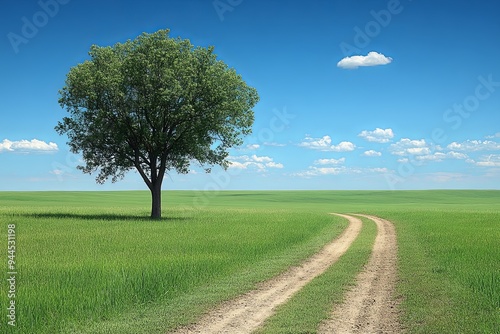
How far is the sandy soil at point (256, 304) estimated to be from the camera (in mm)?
11320

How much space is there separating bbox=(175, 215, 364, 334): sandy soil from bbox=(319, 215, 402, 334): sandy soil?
1.62 meters

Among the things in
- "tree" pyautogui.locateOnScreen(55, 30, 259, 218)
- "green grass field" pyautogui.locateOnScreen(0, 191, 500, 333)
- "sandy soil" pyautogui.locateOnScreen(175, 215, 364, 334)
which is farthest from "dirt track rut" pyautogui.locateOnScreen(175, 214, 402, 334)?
"tree" pyautogui.locateOnScreen(55, 30, 259, 218)

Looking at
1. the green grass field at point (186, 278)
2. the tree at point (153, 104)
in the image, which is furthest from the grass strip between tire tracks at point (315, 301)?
the tree at point (153, 104)

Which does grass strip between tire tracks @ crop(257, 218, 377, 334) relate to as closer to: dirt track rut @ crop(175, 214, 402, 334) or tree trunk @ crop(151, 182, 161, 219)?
dirt track rut @ crop(175, 214, 402, 334)

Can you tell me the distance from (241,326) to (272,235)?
1965 centimetres

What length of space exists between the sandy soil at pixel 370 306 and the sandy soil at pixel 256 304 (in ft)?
5.32

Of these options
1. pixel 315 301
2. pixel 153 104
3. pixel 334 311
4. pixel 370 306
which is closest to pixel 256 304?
pixel 315 301

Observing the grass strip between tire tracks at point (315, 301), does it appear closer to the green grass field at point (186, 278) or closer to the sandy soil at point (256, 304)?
the green grass field at point (186, 278)

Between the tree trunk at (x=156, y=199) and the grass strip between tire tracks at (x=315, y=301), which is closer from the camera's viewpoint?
the grass strip between tire tracks at (x=315, y=301)

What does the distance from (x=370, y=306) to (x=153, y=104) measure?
1403 inches

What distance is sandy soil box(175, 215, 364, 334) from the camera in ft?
37.1

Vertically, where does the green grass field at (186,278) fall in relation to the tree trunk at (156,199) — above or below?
below

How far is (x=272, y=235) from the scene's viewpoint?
3089 cm

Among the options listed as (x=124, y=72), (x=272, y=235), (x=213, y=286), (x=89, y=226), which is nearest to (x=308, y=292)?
(x=213, y=286)
